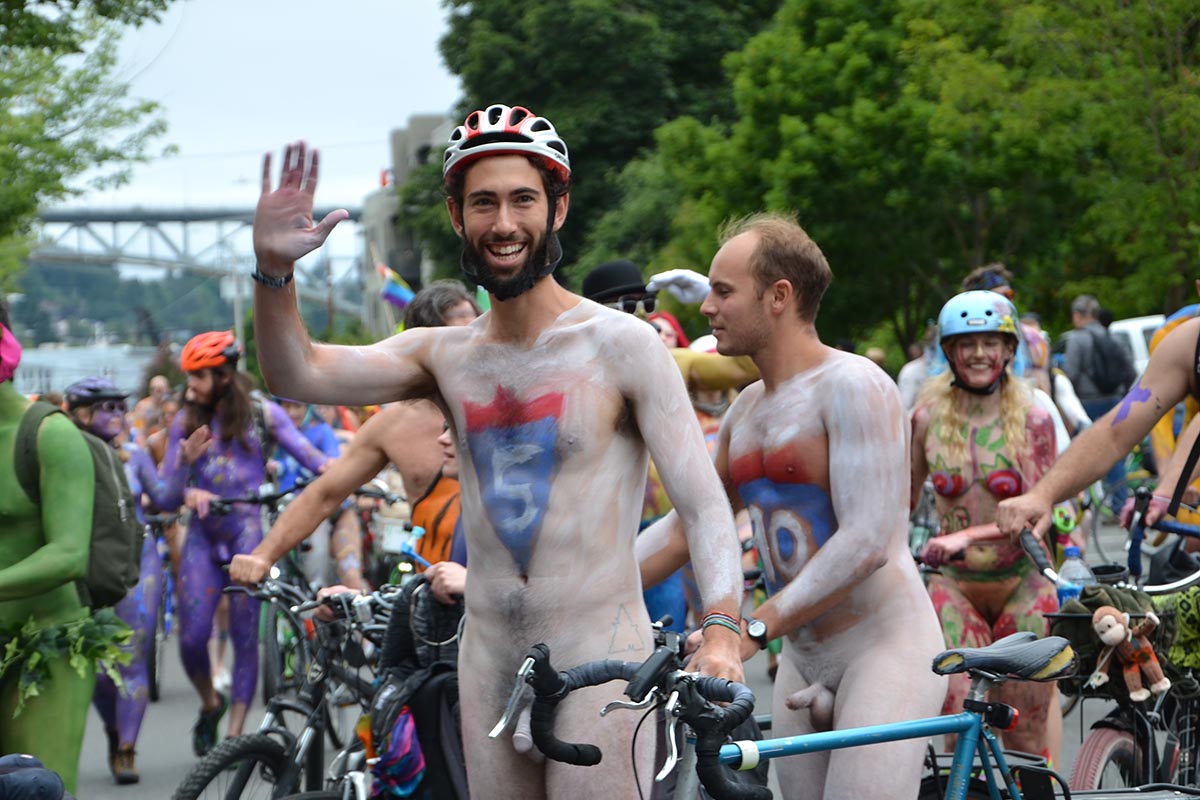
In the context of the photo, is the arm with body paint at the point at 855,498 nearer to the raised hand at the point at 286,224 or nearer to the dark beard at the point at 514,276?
the dark beard at the point at 514,276

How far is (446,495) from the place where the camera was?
6.97m

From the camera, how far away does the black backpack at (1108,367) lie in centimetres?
1877

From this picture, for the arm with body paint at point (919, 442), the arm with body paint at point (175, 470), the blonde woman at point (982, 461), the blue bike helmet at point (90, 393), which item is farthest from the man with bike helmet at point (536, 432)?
the blue bike helmet at point (90, 393)

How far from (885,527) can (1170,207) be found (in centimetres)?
2291

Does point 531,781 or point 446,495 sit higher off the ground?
point 446,495

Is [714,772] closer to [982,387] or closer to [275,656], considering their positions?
[982,387]

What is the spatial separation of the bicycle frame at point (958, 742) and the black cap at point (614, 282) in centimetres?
346

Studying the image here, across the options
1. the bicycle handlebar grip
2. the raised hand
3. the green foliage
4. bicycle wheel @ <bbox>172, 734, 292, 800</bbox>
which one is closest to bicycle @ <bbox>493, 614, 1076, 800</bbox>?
the bicycle handlebar grip

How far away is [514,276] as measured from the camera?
13.3 feet

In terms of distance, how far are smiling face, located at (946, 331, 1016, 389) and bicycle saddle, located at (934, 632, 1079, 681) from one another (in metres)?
2.37

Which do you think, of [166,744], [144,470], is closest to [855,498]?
[166,744]

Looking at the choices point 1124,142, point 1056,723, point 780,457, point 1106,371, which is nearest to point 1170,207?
point 1124,142

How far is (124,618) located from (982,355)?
5051 millimetres

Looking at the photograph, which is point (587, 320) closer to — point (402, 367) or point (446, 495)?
point (402, 367)
